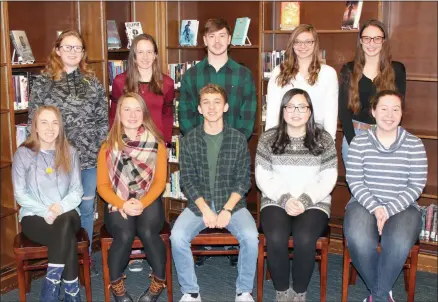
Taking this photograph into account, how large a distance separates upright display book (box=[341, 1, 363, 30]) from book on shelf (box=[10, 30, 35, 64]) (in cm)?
215

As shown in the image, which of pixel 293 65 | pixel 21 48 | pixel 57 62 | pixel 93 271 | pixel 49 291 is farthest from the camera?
pixel 93 271

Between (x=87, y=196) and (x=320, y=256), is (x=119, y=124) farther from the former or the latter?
(x=320, y=256)

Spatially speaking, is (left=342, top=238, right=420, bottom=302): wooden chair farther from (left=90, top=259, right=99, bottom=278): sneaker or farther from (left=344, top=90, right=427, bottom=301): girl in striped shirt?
(left=90, top=259, right=99, bottom=278): sneaker

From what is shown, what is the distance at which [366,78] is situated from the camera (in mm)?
3559

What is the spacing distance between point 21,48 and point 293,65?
1765 millimetres

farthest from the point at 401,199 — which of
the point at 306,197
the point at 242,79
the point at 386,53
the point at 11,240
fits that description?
the point at 11,240

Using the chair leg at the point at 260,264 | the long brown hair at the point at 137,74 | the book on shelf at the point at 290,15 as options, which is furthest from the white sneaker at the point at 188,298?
the book on shelf at the point at 290,15

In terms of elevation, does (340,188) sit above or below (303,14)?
below

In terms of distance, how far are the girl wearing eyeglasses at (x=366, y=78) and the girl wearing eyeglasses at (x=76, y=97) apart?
1.51 m

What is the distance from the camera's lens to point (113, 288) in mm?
3311

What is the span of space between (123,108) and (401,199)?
165cm

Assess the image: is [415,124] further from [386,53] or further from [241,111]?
[241,111]

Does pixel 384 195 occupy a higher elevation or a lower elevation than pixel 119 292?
higher

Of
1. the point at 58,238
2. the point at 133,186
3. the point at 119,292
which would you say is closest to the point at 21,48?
the point at 133,186
